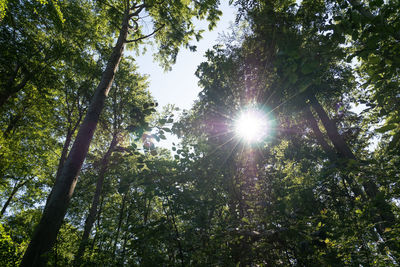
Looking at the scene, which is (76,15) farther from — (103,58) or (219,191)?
(219,191)

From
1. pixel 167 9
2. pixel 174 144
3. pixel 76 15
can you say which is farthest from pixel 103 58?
pixel 174 144

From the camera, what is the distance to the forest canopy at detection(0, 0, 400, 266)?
2.05 m

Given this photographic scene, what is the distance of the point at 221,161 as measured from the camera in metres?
2.88

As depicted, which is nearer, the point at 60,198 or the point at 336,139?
the point at 60,198

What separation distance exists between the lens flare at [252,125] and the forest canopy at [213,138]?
3.9 inches

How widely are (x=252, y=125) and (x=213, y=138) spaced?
91.4 inches

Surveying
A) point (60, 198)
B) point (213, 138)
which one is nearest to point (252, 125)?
point (213, 138)

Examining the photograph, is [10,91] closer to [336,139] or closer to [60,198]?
[60,198]

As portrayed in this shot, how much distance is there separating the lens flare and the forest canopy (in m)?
0.10

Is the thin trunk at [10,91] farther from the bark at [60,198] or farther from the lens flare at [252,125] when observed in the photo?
the lens flare at [252,125]

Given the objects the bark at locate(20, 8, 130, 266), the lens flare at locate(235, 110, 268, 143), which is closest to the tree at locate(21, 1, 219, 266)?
the bark at locate(20, 8, 130, 266)

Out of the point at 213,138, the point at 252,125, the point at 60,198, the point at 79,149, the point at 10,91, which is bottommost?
the point at 60,198

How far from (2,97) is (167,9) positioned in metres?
10.9

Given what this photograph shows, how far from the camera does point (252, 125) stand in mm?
8180
